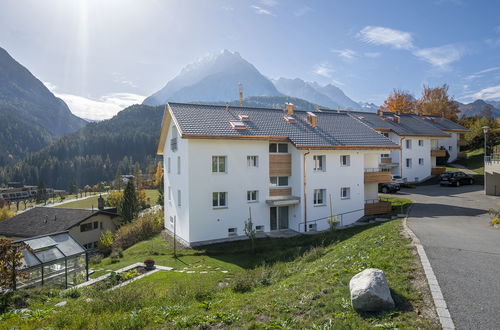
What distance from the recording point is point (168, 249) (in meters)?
22.0

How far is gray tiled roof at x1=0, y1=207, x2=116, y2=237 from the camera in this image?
1475 inches

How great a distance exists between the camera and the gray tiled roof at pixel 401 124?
129ft

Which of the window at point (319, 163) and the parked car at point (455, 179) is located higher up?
the window at point (319, 163)

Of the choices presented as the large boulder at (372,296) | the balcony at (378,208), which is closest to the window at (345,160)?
the balcony at (378,208)

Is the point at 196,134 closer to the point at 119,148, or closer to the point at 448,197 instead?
the point at 448,197

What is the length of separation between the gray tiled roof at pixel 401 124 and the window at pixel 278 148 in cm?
1891

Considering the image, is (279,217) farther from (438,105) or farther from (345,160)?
(438,105)

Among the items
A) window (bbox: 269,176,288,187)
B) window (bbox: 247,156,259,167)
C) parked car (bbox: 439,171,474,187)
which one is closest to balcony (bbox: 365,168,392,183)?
window (bbox: 269,176,288,187)

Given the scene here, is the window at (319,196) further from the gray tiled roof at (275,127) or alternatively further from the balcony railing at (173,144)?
the balcony railing at (173,144)

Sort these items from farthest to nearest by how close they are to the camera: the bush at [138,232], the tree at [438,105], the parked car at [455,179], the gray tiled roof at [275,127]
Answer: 1. the tree at [438,105]
2. the parked car at [455,179]
3. the bush at [138,232]
4. the gray tiled roof at [275,127]

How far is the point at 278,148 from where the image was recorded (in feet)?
79.9

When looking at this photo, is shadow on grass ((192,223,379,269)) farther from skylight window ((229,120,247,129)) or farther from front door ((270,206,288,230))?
skylight window ((229,120,247,129))

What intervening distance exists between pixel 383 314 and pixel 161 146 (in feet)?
88.9

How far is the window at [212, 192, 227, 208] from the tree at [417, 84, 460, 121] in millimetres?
53987
